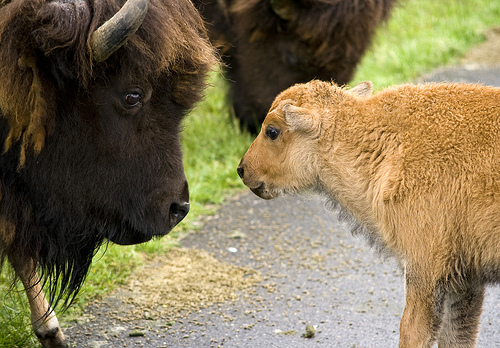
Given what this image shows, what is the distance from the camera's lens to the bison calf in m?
3.24

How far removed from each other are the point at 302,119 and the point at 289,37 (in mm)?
2350

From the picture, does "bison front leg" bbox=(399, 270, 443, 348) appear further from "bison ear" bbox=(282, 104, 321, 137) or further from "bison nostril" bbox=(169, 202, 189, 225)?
"bison nostril" bbox=(169, 202, 189, 225)

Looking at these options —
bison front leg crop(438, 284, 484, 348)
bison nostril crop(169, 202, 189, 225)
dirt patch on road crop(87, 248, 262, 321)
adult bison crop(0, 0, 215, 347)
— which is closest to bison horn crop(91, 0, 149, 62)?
adult bison crop(0, 0, 215, 347)

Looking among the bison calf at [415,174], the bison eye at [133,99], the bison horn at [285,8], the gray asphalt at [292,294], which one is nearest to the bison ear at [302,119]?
the bison calf at [415,174]

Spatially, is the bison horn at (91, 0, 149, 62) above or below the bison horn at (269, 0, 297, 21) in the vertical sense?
above

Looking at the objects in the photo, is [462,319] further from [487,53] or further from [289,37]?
[487,53]

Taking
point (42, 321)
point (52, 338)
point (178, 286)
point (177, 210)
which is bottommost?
point (178, 286)

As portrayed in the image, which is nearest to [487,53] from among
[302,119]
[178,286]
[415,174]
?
[178,286]

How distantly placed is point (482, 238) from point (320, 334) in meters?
1.42

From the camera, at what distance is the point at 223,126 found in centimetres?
765

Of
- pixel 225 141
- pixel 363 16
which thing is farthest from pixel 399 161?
pixel 225 141

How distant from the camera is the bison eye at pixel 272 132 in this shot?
3900 millimetres

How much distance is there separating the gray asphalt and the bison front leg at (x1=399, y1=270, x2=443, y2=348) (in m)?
0.42

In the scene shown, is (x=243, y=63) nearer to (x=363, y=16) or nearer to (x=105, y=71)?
(x=363, y=16)
